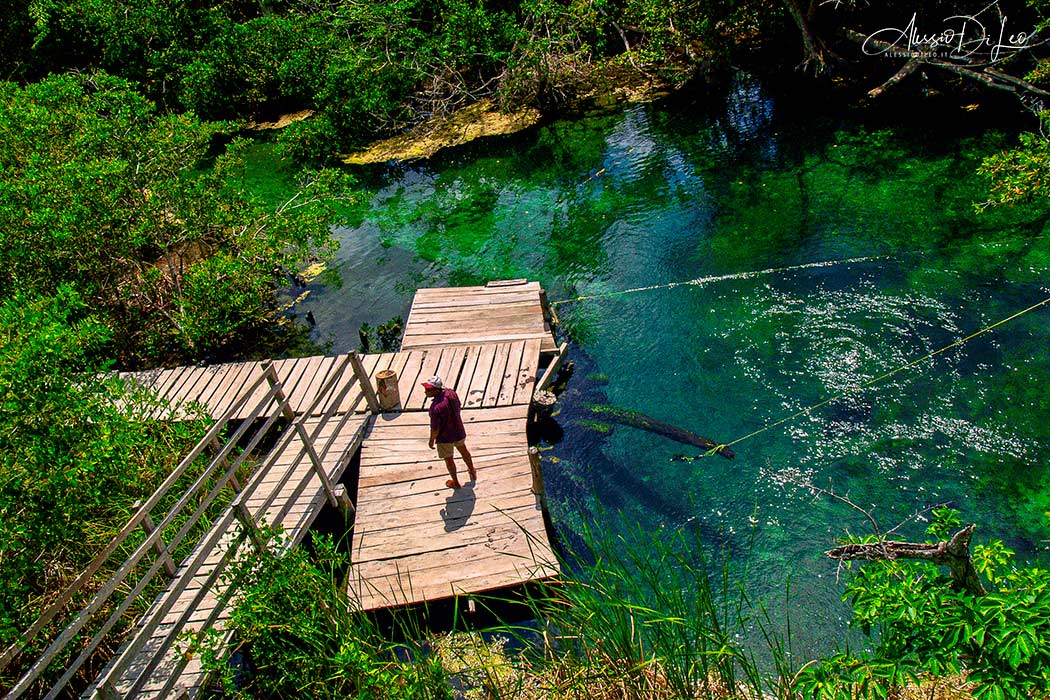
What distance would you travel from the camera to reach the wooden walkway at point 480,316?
10.7 metres

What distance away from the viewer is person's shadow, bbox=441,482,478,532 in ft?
24.6

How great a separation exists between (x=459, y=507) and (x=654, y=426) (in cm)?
289

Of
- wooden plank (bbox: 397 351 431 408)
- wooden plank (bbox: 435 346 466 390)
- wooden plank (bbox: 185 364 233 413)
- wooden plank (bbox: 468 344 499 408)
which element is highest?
wooden plank (bbox: 185 364 233 413)

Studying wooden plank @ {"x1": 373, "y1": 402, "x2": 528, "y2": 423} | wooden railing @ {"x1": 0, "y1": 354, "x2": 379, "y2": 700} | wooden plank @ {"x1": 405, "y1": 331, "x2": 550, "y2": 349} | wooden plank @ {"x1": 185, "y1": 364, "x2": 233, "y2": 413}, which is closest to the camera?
wooden railing @ {"x1": 0, "y1": 354, "x2": 379, "y2": 700}

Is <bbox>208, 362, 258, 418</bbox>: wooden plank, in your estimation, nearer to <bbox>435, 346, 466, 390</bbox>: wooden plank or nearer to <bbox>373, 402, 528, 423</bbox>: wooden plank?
<bbox>373, 402, 528, 423</bbox>: wooden plank

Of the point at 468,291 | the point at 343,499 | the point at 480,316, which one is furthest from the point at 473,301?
the point at 343,499

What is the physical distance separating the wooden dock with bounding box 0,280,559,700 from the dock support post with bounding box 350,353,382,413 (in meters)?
0.02

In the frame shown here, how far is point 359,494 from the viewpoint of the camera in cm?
818

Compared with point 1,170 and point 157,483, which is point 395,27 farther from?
point 157,483

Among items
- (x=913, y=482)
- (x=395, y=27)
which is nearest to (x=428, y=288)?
(x=913, y=482)

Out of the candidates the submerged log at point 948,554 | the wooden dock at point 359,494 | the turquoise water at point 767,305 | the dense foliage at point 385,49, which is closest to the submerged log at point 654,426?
→ the turquoise water at point 767,305

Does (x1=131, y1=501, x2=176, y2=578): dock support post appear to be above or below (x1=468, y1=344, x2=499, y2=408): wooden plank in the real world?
above

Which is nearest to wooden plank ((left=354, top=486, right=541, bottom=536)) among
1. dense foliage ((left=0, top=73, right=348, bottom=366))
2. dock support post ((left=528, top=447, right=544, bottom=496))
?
dock support post ((left=528, top=447, right=544, bottom=496))

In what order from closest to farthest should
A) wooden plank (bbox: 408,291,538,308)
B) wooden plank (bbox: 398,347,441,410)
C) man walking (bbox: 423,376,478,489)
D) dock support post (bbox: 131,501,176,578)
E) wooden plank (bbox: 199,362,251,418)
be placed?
dock support post (bbox: 131,501,176,578) < man walking (bbox: 423,376,478,489) < wooden plank (bbox: 398,347,441,410) < wooden plank (bbox: 199,362,251,418) < wooden plank (bbox: 408,291,538,308)
